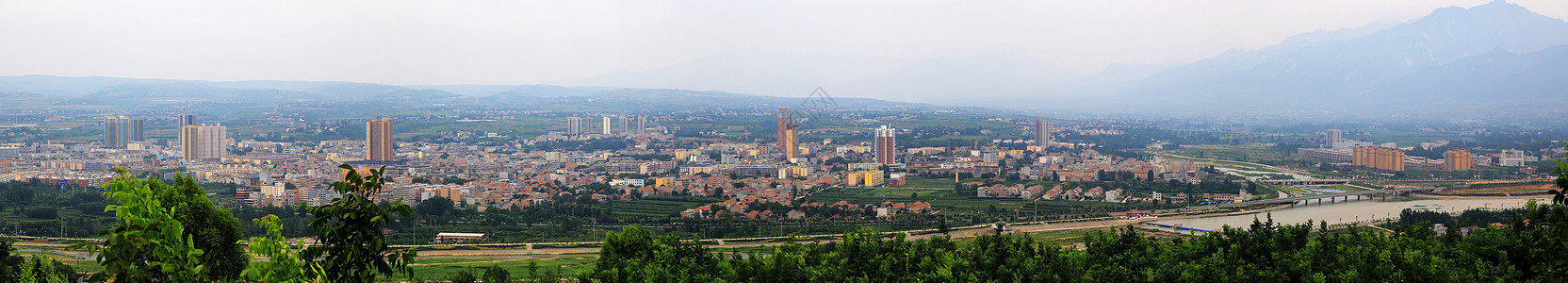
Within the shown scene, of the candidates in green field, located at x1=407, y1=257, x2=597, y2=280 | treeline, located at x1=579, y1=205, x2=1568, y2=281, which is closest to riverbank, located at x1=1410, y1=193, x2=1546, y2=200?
treeline, located at x1=579, y1=205, x2=1568, y2=281

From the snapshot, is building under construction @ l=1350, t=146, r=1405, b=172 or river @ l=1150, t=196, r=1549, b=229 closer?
river @ l=1150, t=196, r=1549, b=229

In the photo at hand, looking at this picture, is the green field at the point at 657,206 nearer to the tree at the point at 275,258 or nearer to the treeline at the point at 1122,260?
the treeline at the point at 1122,260

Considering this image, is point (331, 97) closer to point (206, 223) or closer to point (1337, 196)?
point (1337, 196)

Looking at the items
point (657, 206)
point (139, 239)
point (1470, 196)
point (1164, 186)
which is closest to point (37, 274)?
point (139, 239)

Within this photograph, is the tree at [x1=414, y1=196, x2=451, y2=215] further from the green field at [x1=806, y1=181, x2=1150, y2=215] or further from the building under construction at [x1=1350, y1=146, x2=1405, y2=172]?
the building under construction at [x1=1350, y1=146, x2=1405, y2=172]

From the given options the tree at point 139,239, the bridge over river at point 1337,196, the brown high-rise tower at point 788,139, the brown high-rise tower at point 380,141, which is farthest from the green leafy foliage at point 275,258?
the brown high-rise tower at point 380,141
